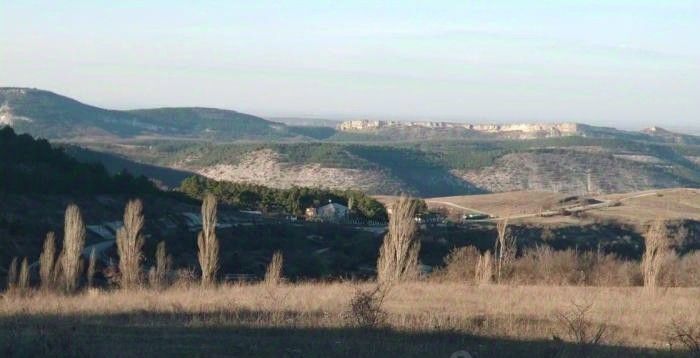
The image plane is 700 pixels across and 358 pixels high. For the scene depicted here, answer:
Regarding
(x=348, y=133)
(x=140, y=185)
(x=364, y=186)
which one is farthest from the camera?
(x=348, y=133)

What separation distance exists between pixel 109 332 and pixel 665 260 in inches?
759

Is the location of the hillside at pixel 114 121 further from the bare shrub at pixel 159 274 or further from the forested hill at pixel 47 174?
the bare shrub at pixel 159 274

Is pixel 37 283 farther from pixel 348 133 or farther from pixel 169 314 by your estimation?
pixel 348 133

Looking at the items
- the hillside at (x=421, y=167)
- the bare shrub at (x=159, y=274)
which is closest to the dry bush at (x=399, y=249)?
the bare shrub at (x=159, y=274)

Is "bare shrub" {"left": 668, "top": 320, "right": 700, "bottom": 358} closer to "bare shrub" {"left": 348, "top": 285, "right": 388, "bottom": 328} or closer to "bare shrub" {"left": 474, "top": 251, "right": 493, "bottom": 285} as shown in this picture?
"bare shrub" {"left": 348, "top": 285, "right": 388, "bottom": 328}

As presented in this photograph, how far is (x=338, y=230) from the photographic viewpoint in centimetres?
4219

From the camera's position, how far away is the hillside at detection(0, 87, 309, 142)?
128587mm

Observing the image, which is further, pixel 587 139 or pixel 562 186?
pixel 587 139

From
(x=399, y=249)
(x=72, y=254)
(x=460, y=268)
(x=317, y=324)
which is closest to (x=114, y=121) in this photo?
(x=460, y=268)

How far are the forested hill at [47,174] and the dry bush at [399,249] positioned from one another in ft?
64.4

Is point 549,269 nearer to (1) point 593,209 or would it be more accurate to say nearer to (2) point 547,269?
(2) point 547,269

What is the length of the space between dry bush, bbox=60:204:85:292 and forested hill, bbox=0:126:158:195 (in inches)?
623

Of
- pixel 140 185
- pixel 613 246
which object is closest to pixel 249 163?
pixel 140 185

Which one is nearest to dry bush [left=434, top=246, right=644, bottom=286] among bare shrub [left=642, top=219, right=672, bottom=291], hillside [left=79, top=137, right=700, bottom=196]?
bare shrub [left=642, top=219, right=672, bottom=291]
